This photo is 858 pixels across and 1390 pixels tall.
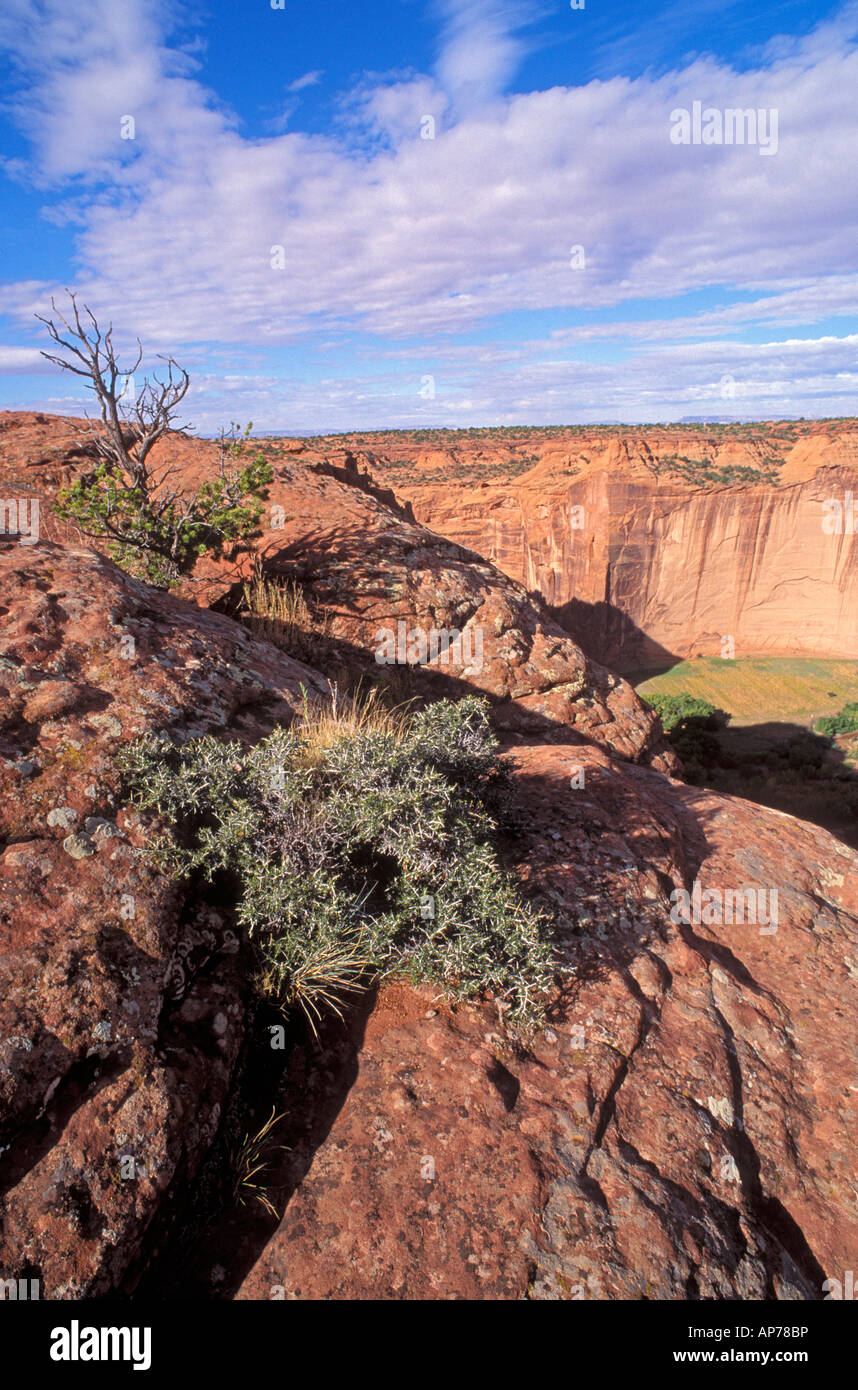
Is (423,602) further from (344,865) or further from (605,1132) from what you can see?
(605,1132)

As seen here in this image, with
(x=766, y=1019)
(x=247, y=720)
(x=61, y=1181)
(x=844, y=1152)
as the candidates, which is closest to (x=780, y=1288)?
(x=844, y=1152)

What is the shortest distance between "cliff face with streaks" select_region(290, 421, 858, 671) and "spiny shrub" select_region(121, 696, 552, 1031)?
30.3m

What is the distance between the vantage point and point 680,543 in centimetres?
3319

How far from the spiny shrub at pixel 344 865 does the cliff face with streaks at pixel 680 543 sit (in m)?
30.3

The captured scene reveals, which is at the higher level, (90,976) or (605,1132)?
(90,976)

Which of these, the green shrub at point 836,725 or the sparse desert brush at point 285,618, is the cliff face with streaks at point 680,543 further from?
the sparse desert brush at point 285,618

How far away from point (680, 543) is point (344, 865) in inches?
1322

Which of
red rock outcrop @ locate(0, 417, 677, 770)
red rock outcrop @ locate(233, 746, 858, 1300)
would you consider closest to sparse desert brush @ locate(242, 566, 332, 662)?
red rock outcrop @ locate(0, 417, 677, 770)

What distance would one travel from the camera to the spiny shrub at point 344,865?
3127 millimetres

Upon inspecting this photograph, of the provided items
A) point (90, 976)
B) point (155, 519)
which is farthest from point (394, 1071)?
point (155, 519)

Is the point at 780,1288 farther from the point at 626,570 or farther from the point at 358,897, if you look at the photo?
the point at 626,570

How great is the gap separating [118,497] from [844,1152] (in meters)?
8.03

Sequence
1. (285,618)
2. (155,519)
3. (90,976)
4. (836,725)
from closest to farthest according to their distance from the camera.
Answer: (90,976) < (285,618) < (155,519) < (836,725)

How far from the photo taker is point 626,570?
32.8 m
